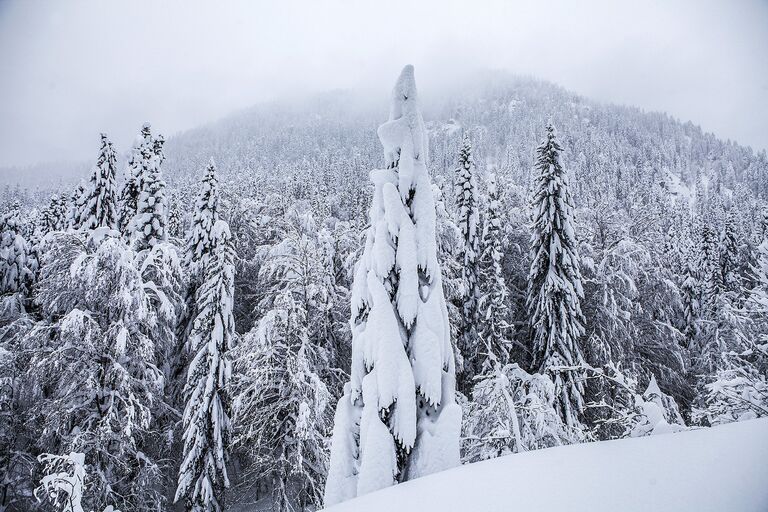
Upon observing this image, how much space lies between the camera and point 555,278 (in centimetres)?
1908

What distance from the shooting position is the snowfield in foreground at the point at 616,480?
247 cm

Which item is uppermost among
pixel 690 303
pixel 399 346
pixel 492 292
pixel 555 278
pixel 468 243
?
pixel 399 346

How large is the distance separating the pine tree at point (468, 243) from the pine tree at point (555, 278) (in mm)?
2954

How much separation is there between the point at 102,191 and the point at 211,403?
10.3 metres

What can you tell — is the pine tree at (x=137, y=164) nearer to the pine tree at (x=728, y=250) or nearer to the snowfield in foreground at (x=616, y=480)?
the snowfield in foreground at (x=616, y=480)

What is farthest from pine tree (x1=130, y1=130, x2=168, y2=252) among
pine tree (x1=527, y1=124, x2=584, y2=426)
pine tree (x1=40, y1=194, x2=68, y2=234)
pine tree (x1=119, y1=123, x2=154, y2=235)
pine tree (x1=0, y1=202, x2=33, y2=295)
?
pine tree (x1=40, y1=194, x2=68, y2=234)

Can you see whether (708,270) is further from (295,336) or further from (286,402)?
(286,402)

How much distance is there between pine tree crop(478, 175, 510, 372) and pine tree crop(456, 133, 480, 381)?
0.52 metres

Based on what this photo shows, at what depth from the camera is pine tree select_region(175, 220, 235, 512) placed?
51.2ft

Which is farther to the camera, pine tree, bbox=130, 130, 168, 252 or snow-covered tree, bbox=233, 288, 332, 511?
pine tree, bbox=130, 130, 168, 252

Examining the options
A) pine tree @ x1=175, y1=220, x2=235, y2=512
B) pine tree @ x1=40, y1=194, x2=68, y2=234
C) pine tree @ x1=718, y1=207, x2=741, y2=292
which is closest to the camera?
pine tree @ x1=175, y1=220, x2=235, y2=512

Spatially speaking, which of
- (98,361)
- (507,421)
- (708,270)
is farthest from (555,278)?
A: (708,270)

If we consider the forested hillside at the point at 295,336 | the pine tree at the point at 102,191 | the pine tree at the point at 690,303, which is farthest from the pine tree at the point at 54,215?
the pine tree at the point at 690,303

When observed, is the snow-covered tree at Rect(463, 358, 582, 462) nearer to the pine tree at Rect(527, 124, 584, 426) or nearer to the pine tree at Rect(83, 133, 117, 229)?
the pine tree at Rect(527, 124, 584, 426)
